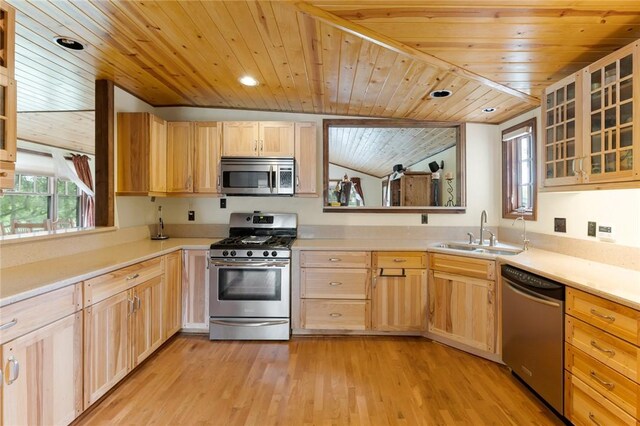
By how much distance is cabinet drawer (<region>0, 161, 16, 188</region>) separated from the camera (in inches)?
62.4

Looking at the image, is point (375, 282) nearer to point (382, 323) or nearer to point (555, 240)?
point (382, 323)

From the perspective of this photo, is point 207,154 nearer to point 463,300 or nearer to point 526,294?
point 463,300

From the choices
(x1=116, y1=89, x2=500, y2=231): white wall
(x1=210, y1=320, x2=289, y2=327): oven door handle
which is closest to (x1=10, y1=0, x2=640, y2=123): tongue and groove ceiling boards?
(x1=116, y1=89, x2=500, y2=231): white wall

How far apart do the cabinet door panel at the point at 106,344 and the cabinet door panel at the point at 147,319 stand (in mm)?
92

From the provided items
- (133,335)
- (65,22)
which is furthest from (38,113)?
(133,335)

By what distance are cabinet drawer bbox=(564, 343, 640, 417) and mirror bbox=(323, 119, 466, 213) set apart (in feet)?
6.65

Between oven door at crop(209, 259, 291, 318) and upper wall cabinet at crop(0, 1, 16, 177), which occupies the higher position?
upper wall cabinet at crop(0, 1, 16, 177)

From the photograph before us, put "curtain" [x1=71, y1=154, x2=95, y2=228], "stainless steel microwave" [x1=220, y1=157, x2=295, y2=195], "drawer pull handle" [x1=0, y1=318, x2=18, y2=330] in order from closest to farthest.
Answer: "drawer pull handle" [x1=0, y1=318, x2=18, y2=330]
"stainless steel microwave" [x1=220, y1=157, x2=295, y2=195]
"curtain" [x1=71, y1=154, x2=95, y2=228]

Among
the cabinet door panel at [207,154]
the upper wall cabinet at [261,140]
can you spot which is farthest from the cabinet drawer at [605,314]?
the cabinet door panel at [207,154]

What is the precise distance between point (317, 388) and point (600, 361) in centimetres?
163

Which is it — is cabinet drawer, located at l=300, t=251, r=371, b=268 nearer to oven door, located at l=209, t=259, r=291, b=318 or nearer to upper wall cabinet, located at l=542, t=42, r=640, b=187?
oven door, located at l=209, t=259, r=291, b=318

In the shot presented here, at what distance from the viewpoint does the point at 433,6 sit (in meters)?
1.61

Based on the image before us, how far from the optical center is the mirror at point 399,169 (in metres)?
3.68

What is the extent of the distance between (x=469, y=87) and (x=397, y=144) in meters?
1.59
